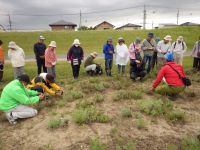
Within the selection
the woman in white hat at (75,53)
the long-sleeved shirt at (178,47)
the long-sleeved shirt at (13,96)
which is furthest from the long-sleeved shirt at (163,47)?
the long-sleeved shirt at (13,96)

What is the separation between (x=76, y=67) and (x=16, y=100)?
448 cm

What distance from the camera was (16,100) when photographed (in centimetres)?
632

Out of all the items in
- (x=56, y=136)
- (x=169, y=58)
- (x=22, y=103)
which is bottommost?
(x=56, y=136)

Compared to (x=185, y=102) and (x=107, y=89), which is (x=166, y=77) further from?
(x=107, y=89)

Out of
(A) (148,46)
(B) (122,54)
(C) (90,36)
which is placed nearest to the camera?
(A) (148,46)

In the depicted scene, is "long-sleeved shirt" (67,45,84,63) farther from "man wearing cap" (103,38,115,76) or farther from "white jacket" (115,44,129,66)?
"white jacket" (115,44,129,66)

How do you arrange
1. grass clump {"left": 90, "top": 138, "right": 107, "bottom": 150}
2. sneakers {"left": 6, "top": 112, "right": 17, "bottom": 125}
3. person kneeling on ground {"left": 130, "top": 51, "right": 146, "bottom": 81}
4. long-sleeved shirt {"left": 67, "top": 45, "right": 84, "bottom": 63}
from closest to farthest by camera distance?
grass clump {"left": 90, "top": 138, "right": 107, "bottom": 150}, sneakers {"left": 6, "top": 112, "right": 17, "bottom": 125}, person kneeling on ground {"left": 130, "top": 51, "right": 146, "bottom": 81}, long-sleeved shirt {"left": 67, "top": 45, "right": 84, "bottom": 63}

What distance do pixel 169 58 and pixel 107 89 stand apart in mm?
2437

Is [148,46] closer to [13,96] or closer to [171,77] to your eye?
[171,77]

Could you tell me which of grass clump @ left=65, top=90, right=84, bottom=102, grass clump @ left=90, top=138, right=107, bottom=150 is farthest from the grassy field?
grass clump @ left=90, top=138, right=107, bottom=150

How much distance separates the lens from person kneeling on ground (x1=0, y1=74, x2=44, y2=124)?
20.1ft

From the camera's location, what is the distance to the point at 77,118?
5.82 metres

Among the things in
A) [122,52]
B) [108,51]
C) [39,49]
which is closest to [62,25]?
[39,49]

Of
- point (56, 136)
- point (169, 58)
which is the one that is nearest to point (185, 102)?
point (169, 58)
